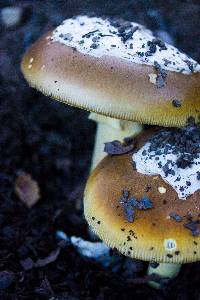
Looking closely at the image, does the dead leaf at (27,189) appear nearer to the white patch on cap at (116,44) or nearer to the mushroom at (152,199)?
the mushroom at (152,199)

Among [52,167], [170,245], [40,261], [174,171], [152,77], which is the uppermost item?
[152,77]

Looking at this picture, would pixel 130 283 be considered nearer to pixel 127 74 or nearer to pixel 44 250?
pixel 44 250

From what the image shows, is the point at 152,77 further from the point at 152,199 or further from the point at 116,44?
the point at 152,199

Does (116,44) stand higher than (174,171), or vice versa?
(116,44)

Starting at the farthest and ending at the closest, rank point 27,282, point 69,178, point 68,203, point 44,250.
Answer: point 69,178
point 68,203
point 44,250
point 27,282

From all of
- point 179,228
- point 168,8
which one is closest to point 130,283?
point 179,228

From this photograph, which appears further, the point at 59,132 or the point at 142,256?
the point at 59,132

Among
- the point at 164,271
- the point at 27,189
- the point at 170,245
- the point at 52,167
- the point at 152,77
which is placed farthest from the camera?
the point at 52,167

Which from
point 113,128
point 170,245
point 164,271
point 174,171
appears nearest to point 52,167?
point 113,128
